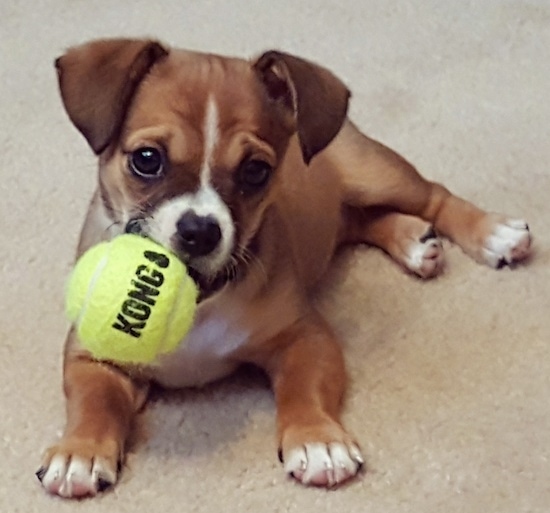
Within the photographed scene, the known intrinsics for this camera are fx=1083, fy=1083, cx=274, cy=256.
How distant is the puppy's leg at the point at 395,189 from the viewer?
2786 millimetres

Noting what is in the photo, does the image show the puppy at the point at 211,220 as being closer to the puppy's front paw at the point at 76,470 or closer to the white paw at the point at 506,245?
the puppy's front paw at the point at 76,470

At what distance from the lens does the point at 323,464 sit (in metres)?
2.01

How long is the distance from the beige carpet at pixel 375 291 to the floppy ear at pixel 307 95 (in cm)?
55

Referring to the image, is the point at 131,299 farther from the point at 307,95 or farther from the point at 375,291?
the point at 375,291

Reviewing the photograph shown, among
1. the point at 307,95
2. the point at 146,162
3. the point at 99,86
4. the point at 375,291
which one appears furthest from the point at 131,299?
the point at 375,291

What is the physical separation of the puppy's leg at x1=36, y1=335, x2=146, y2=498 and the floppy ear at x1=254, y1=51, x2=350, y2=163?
60 cm

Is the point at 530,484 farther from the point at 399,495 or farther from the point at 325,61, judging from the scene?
the point at 325,61

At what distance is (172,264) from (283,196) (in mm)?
634

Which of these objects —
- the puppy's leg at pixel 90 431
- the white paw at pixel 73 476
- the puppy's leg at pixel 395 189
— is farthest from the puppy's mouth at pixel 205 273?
the puppy's leg at pixel 395 189

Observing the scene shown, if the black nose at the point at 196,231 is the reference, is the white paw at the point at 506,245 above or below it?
below

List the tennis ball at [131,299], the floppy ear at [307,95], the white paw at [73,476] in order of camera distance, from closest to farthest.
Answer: the tennis ball at [131,299]
the white paw at [73,476]
the floppy ear at [307,95]

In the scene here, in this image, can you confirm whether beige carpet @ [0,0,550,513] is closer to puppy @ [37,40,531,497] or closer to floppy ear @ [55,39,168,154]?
puppy @ [37,40,531,497]

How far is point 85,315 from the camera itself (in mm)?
1886

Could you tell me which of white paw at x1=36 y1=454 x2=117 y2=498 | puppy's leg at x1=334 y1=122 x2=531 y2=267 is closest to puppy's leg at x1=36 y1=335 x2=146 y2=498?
white paw at x1=36 y1=454 x2=117 y2=498
